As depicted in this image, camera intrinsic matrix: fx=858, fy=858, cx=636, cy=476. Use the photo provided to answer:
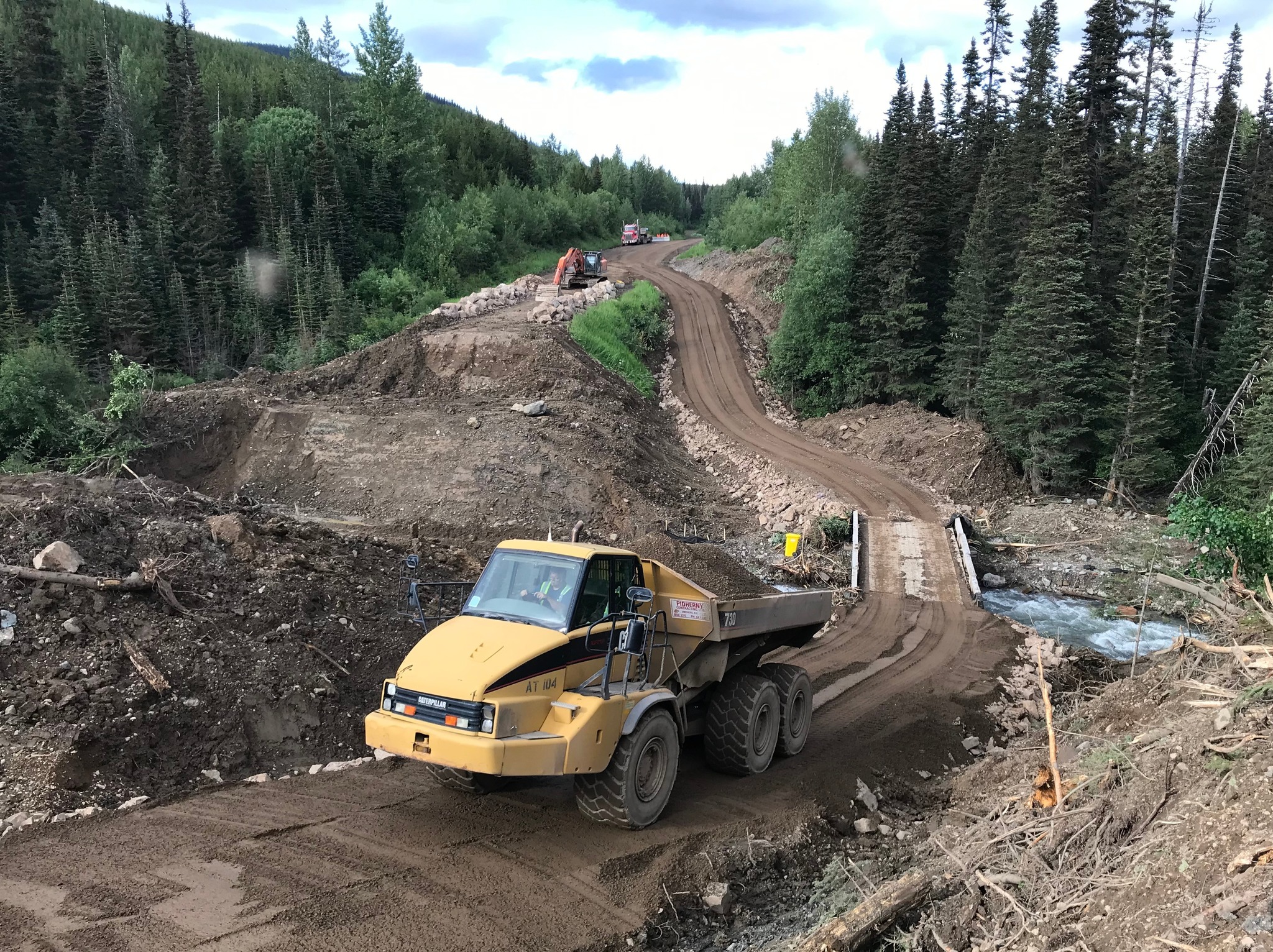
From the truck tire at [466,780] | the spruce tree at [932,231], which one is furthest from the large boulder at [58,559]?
the spruce tree at [932,231]

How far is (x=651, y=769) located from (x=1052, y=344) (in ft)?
87.0

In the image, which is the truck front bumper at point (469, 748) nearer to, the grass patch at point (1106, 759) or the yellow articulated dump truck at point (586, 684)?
the yellow articulated dump truck at point (586, 684)

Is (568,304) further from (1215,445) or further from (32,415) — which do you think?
(1215,445)

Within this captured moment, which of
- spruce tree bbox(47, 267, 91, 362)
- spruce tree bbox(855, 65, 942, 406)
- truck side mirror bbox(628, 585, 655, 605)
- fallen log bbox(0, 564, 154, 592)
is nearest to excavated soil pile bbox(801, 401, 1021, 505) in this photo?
spruce tree bbox(855, 65, 942, 406)

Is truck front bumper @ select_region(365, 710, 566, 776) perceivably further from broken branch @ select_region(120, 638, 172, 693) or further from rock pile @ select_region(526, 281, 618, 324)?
rock pile @ select_region(526, 281, 618, 324)

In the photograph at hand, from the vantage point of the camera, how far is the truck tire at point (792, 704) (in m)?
10.7

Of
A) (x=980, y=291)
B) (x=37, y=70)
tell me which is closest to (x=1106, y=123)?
(x=980, y=291)

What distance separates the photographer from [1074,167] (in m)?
30.5

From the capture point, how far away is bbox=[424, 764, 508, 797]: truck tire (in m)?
8.70

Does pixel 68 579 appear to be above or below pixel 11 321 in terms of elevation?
below

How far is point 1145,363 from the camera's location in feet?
97.5

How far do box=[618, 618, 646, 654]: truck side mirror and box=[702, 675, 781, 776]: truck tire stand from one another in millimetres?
2115

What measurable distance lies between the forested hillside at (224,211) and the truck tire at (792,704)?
110 feet

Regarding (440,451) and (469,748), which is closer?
(469,748)
